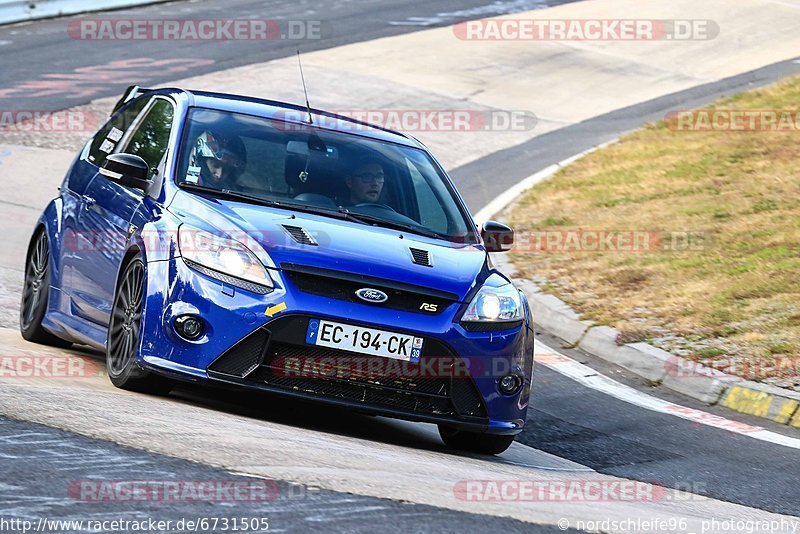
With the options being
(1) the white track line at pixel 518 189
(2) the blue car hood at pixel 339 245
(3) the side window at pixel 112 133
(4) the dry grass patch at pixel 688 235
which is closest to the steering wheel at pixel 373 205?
(2) the blue car hood at pixel 339 245

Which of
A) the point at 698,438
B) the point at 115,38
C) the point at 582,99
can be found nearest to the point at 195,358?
the point at 698,438

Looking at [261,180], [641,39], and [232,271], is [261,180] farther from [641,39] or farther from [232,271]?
[641,39]

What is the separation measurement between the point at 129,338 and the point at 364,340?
1148mm

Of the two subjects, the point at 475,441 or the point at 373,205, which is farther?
the point at 373,205

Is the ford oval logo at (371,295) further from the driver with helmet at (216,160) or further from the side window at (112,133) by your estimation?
the side window at (112,133)

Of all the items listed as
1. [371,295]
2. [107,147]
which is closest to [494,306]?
[371,295]

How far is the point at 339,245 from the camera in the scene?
21.4ft

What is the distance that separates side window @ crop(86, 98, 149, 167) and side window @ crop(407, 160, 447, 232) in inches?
67.1

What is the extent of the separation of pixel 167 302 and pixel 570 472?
6.63 feet

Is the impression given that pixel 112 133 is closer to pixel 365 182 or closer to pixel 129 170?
pixel 129 170

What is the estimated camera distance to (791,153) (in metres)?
15.7

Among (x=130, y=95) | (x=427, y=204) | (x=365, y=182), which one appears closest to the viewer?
(x=365, y=182)

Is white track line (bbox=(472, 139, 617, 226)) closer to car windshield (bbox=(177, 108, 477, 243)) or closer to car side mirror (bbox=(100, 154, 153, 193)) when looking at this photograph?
car windshield (bbox=(177, 108, 477, 243))

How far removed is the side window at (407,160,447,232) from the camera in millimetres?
7434
